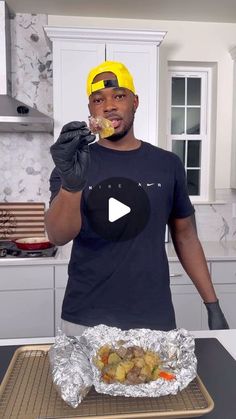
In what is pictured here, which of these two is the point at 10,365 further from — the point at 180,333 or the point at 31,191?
the point at 31,191

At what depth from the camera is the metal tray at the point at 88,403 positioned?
2.42ft

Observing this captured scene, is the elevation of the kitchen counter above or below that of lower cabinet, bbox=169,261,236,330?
above

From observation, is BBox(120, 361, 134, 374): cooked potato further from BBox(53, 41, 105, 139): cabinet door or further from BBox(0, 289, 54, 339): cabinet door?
BBox(53, 41, 105, 139): cabinet door

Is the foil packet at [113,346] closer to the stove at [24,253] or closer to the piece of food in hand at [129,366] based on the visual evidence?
the piece of food in hand at [129,366]

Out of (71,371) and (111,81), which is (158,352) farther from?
(111,81)

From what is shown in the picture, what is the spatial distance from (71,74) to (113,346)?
81.2 inches

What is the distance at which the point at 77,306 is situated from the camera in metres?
1.32

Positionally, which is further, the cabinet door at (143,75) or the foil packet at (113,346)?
the cabinet door at (143,75)

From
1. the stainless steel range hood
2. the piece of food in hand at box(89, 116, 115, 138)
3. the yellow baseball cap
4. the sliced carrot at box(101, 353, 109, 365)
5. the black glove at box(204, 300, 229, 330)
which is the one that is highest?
the stainless steel range hood

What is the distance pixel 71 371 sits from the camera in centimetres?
79

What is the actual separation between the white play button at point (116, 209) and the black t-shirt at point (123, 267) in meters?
0.07

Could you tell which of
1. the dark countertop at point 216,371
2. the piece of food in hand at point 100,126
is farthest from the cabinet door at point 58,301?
the piece of food in hand at point 100,126

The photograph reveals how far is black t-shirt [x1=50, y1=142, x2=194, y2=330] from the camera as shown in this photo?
1.30m

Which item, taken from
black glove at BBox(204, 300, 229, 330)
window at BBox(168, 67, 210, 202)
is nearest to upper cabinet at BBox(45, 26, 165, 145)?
window at BBox(168, 67, 210, 202)
